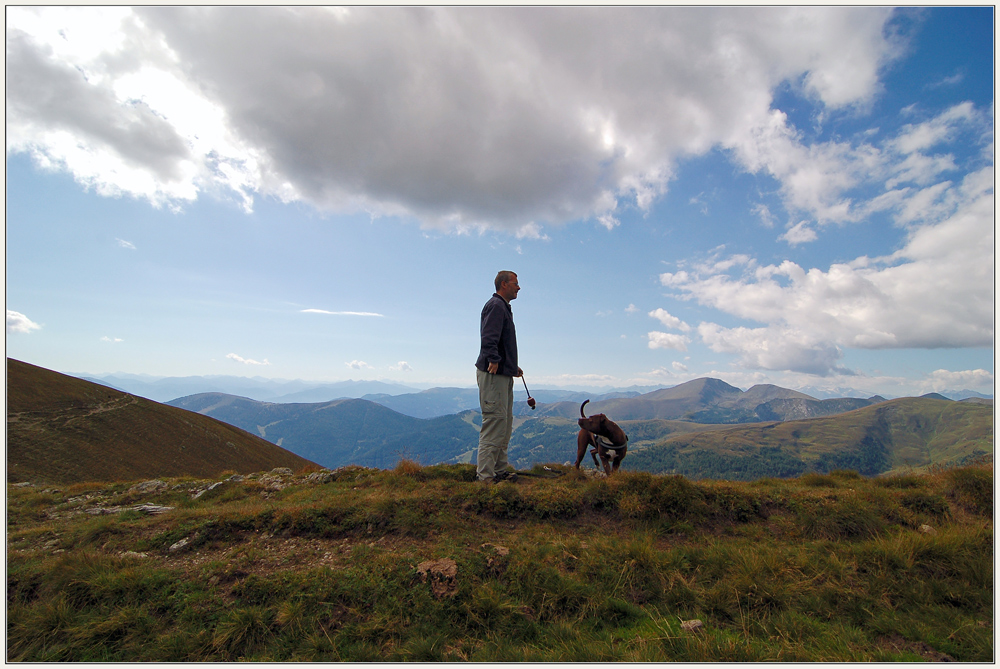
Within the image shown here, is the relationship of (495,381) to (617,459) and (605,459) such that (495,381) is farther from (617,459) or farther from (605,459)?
(617,459)

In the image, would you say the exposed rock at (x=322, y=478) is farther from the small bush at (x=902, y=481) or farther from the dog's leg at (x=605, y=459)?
the small bush at (x=902, y=481)

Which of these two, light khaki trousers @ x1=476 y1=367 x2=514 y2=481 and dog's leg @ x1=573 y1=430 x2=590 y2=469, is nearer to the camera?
light khaki trousers @ x1=476 y1=367 x2=514 y2=481

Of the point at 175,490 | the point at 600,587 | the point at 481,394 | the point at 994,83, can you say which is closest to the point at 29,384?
the point at 175,490

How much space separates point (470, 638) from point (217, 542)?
179 inches

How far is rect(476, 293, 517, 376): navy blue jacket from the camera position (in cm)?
746

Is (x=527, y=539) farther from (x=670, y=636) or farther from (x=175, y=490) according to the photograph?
(x=175, y=490)

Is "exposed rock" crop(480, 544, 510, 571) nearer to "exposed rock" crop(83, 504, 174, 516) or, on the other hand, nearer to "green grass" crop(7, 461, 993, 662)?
"green grass" crop(7, 461, 993, 662)

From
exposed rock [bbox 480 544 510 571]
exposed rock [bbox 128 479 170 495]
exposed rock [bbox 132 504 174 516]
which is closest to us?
exposed rock [bbox 480 544 510 571]

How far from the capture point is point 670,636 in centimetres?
342

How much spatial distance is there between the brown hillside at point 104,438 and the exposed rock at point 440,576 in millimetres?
29794

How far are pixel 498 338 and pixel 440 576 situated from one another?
167 inches

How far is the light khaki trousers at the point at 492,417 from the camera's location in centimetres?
739

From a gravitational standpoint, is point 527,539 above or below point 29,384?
below

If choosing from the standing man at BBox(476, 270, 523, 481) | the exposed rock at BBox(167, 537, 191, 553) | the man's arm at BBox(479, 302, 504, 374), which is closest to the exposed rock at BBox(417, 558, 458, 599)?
the standing man at BBox(476, 270, 523, 481)
